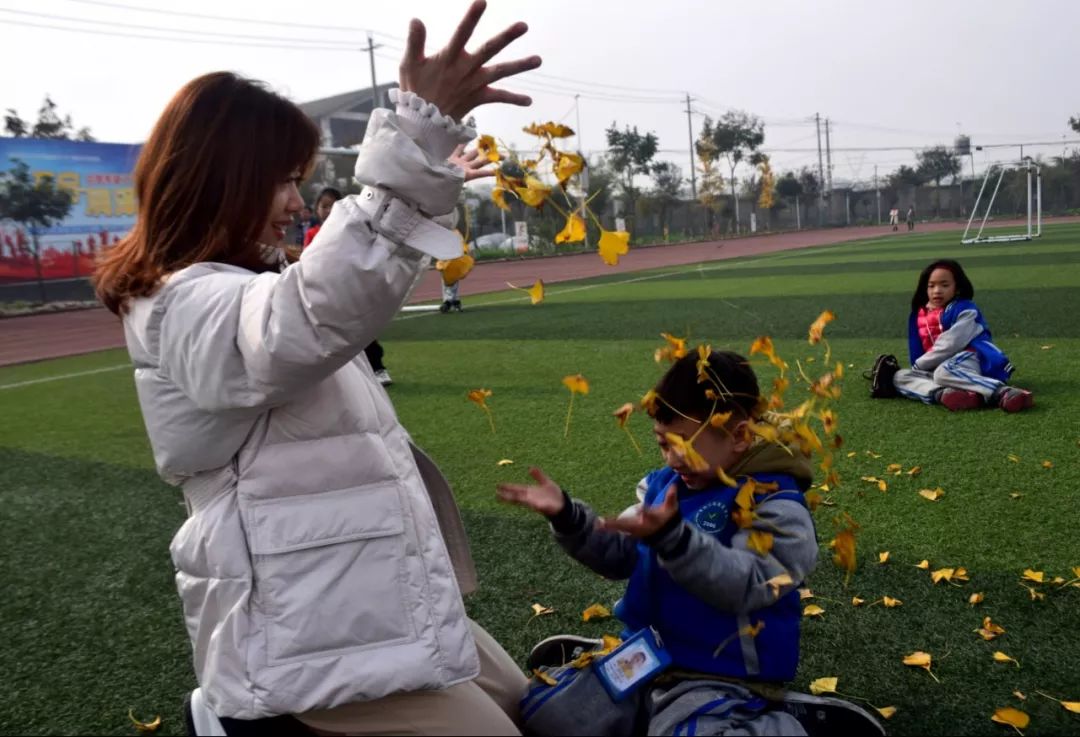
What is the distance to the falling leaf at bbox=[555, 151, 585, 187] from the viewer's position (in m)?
2.22

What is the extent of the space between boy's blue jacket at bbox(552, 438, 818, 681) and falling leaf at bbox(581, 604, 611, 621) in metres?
0.94

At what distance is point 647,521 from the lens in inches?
76.7

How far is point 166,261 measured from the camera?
1.87 metres

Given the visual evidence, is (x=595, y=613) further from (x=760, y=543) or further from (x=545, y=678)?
(x=760, y=543)

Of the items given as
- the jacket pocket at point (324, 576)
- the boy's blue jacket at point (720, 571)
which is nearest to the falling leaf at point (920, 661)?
the boy's blue jacket at point (720, 571)

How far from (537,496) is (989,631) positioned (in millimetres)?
1844

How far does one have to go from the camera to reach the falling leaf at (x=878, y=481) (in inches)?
181

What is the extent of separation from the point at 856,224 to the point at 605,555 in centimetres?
6625

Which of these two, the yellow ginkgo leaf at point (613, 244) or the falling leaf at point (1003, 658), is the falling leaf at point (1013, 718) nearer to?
the falling leaf at point (1003, 658)

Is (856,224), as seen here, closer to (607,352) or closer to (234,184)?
(607,352)

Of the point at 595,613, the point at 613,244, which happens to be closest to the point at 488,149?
the point at 613,244

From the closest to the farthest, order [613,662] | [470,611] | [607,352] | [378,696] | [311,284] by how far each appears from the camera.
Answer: [311,284]
[378,696]
[613,662]
[470,611]
[607,352]

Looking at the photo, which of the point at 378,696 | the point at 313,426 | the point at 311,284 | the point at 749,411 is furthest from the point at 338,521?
the point at 749,411

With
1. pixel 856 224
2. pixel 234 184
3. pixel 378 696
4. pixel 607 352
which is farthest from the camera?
pixel 856 224
